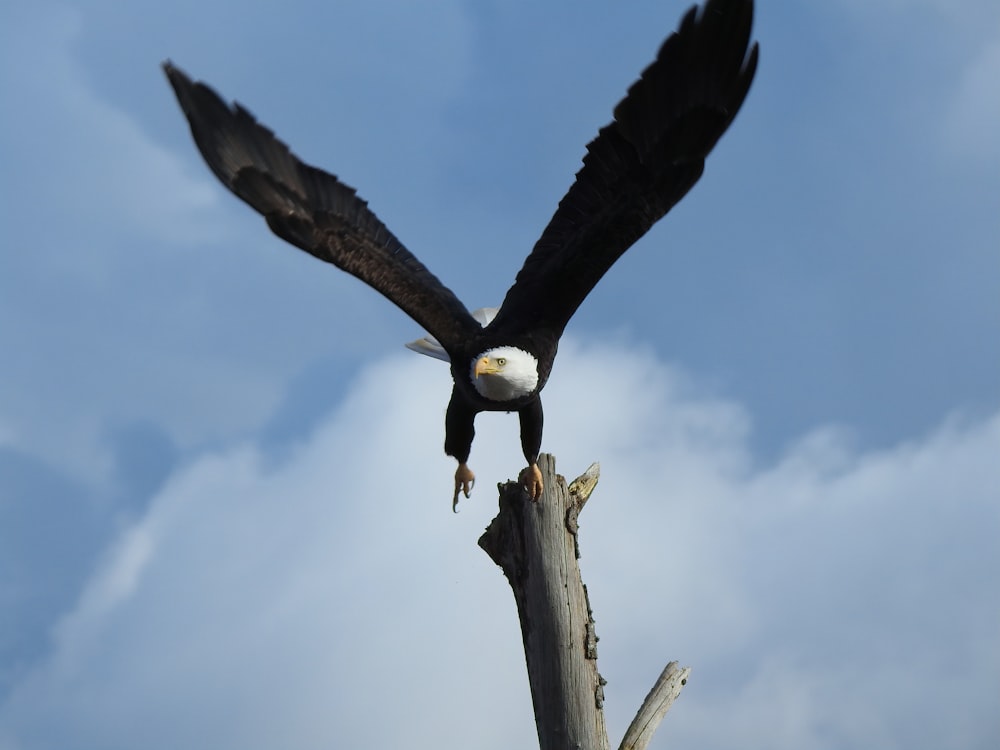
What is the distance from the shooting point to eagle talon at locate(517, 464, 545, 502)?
650 centimetres

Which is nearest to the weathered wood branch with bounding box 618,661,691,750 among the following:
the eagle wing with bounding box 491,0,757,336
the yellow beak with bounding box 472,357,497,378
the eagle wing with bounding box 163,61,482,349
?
the yellow beak with bounding box 472,357,497,378

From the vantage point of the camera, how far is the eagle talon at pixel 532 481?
6504 millimetres

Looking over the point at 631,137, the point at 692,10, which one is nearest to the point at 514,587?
the point at 631,137

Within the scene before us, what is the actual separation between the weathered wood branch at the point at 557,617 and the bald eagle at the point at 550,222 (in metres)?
0.19

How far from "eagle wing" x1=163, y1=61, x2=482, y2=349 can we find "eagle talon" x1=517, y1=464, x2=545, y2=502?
0.92 m

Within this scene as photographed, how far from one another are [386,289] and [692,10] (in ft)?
8.02

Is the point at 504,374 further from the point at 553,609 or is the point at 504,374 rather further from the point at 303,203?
the point at 303,203

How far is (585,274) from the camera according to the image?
6871 millimetres

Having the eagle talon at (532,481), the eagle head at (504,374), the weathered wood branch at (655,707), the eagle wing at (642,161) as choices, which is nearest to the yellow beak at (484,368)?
the eagle head at (504,374)

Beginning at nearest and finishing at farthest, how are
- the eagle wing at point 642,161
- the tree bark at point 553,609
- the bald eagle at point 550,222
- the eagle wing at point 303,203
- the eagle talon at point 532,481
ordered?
the tree bark at point 553,609 → the eagle wing at point 642,161 → the bald eagle at point 550,222 → the eagle talon at point 532,481 → the eagle wing at point 303,203

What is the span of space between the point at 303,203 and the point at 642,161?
6.86 feet

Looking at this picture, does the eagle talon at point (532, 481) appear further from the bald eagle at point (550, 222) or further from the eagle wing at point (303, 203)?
the eagle wing at point (303, 203)

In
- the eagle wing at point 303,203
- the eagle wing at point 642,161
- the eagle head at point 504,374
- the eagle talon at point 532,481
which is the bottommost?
the eagle talon at point 532,481

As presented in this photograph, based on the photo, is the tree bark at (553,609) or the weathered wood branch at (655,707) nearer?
the tree bark at (553,609)
